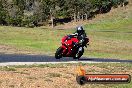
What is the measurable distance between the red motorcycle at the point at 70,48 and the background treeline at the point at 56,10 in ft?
303

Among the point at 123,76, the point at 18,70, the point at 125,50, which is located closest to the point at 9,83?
the point at 18,70

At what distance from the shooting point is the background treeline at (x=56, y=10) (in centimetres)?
11944

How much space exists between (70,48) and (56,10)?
103 m

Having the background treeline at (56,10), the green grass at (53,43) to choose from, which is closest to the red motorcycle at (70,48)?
the green grass at (53,43)

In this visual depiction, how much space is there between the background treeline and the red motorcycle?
92.3m

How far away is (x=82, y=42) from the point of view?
22.9m

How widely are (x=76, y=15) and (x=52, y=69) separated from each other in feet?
367

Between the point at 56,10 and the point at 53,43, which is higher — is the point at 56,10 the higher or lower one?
the higher one

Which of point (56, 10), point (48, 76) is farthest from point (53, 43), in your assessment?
point (56, 10)

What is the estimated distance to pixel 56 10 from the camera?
125 meters

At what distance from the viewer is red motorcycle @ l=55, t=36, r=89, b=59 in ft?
74.3

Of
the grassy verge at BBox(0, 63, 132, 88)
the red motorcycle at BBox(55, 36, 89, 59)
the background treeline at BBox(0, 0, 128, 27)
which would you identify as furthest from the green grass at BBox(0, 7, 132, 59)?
the background treeline at BBox(0, 0, 128, 27)

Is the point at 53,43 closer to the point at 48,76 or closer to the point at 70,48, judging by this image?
the point at 70,48

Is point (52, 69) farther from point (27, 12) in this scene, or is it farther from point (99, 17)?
point (27, 12)
